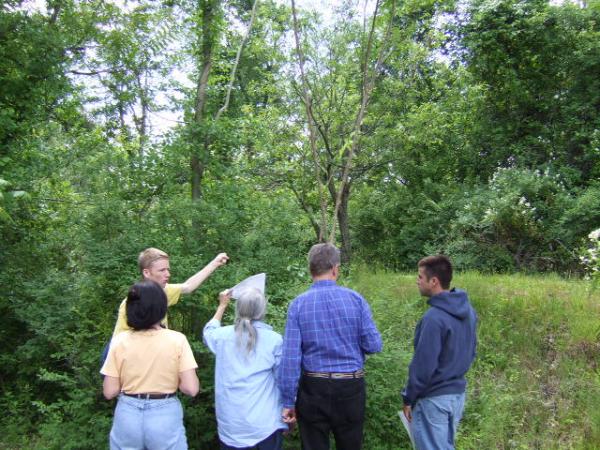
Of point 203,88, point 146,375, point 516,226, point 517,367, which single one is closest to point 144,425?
point 146,375

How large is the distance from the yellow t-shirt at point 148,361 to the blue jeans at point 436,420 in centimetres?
140

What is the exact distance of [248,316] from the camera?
3.08 m

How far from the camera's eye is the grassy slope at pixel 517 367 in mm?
4215

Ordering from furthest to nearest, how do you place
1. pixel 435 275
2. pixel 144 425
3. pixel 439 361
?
pixel 435 275 → pixel 439 361 → pixel 144 425

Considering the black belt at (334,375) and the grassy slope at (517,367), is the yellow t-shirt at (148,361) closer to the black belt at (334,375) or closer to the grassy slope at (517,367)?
the black belt at (334,375)

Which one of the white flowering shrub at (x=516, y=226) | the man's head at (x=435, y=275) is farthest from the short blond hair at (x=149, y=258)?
the white flowering shrub at (x=516, y=226)

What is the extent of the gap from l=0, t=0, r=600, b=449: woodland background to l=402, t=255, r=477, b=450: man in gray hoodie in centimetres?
106

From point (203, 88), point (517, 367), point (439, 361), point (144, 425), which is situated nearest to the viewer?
point (144, 425)

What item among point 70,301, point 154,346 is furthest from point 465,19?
point 154,346

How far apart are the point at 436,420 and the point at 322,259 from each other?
45.8 inches

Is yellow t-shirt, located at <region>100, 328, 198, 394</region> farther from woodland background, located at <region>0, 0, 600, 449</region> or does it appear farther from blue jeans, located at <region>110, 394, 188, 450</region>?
woodland background, located at <region>0, 0, 600, 449</region>

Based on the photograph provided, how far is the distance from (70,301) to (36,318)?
1.57 feet

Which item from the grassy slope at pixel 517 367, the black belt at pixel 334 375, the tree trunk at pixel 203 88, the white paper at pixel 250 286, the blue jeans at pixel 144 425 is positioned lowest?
the grassy slope at pixel 517 367

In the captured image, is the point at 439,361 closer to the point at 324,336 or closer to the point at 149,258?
the point at 324,336
